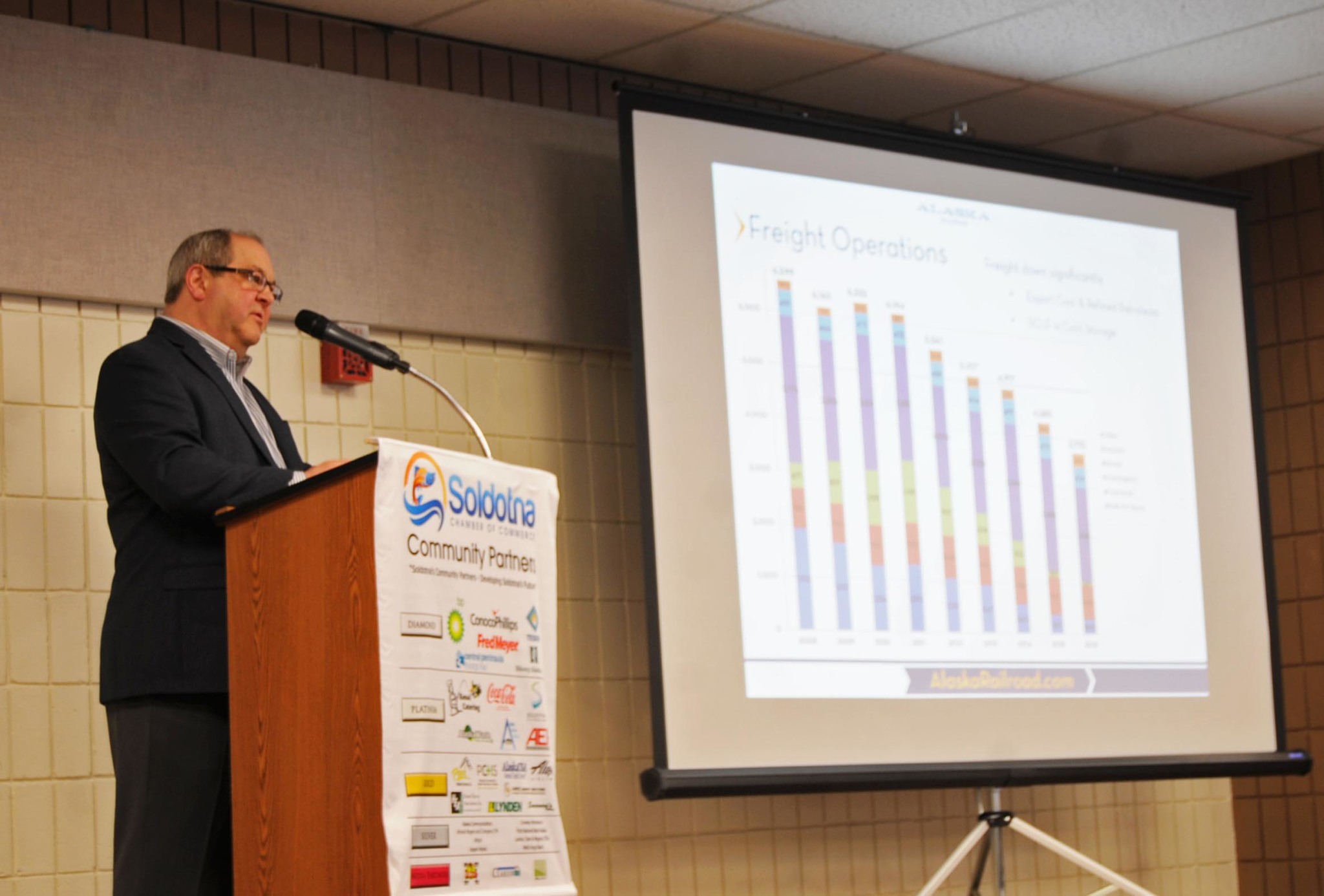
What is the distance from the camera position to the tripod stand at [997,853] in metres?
4.25

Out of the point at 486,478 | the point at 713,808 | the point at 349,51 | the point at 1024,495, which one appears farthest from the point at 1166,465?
the point at 486,478

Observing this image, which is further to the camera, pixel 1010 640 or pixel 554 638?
pixel 1010 640

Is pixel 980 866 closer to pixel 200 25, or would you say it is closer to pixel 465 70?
pixel 465 70

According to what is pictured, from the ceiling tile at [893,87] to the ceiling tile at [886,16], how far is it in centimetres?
20

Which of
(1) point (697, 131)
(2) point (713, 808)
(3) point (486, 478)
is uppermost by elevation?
(1) point (697, 131)

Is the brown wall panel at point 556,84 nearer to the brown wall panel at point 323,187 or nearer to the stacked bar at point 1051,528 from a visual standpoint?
the brown wall panel at point 323,187

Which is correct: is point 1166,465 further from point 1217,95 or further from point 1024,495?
point 1217,95

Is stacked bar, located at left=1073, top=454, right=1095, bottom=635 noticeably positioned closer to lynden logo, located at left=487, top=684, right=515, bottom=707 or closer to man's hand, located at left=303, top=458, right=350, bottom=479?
lynden logo, located at left=487, top=684, right=515, bottom=707

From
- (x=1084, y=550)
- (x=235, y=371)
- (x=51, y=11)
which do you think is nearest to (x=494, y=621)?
(x=235, y=371)

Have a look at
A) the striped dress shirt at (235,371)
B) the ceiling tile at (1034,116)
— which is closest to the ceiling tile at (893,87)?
the ceiling tile at (1034,116)

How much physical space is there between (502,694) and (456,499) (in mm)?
299

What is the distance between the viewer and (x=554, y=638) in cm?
271

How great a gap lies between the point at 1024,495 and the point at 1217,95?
1.43 metres

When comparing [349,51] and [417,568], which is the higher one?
[349,51]
